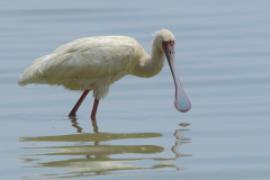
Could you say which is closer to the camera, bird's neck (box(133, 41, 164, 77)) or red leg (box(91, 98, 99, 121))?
red leg (box(91, 98, 99, 121))

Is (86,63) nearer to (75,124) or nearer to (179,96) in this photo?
(75,124)

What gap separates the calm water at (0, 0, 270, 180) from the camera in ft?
39.3

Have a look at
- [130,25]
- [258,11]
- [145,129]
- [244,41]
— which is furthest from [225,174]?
[258,11]

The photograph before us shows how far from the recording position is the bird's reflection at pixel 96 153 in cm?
1185

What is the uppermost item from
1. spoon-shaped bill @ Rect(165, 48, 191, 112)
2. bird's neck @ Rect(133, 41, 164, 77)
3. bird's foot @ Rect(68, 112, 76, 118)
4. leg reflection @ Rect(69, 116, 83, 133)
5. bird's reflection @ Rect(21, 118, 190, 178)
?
bird's neck @ Rect(133, 41, 164, 77)


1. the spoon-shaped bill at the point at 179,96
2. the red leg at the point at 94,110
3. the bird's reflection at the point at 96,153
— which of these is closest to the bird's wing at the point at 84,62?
the red leg at the point at 94,110

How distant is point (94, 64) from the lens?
14648mm

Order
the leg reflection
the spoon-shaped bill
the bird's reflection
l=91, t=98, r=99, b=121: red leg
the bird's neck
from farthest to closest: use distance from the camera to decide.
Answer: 1. the bird's neck
2. l=91, t=98, r=99, b=121: red leg
3. the spoon-shaped bill
4. the leg reflection
5. the bird's reflection

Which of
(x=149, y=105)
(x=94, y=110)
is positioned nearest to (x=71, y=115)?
(x=94, y=110)

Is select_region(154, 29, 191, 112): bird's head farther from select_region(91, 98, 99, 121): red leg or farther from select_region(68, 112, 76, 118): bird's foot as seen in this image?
select_region(68, 112, 76, 118): bird's foot

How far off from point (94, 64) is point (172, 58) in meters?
0.88

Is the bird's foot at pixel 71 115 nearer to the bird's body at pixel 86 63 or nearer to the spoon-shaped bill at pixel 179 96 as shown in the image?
the bird's body at pixel 86 63

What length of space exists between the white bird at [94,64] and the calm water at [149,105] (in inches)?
14.4

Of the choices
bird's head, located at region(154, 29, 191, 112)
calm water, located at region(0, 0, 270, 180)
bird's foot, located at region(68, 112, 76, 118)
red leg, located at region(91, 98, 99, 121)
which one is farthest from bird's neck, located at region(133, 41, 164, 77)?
bird's foot, located at region(68, 112, 76, 118)
